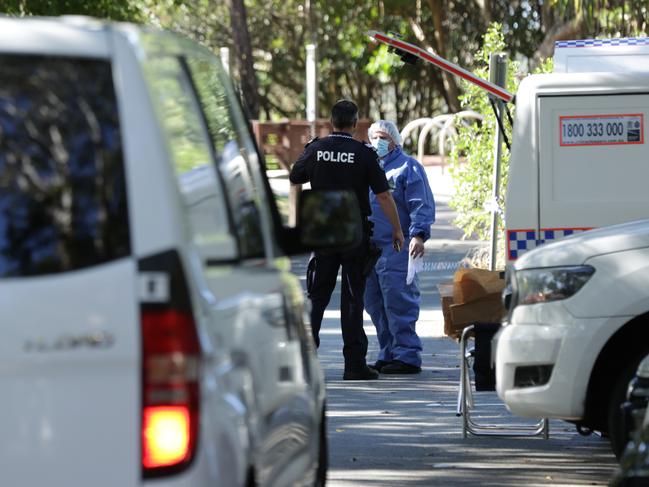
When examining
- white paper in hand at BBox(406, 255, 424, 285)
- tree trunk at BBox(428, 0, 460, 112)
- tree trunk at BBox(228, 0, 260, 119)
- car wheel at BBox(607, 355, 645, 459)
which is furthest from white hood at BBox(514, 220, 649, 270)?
tree trunk at BBox(428, 0, 460, 112)

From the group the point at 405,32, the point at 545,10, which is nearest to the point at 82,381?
the point at 545,10

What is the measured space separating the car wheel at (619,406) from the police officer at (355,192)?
3.54 meters

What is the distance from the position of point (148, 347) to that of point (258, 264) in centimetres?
115

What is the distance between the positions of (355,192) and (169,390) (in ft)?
21.8

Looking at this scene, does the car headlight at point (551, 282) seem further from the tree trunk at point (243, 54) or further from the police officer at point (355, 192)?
the tree trunk at point (243, 54)

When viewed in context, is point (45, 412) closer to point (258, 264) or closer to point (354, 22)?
point (258, 264)

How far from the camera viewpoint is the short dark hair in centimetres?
1011

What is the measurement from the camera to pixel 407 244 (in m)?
10.8

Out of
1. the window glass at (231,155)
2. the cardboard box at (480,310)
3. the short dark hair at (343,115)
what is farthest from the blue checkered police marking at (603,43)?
the window glass at (231,155)

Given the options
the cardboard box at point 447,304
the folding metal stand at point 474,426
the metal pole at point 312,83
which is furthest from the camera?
the metal pole at point 312,83

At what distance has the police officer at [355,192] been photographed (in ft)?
32.7

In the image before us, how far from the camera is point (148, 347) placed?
3256 mm

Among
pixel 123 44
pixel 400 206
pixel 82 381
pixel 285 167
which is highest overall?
pixel 123 44

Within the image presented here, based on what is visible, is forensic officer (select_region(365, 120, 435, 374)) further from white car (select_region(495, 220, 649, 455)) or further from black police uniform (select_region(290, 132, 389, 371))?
white car (select_region(495, 220, 649, 455))
